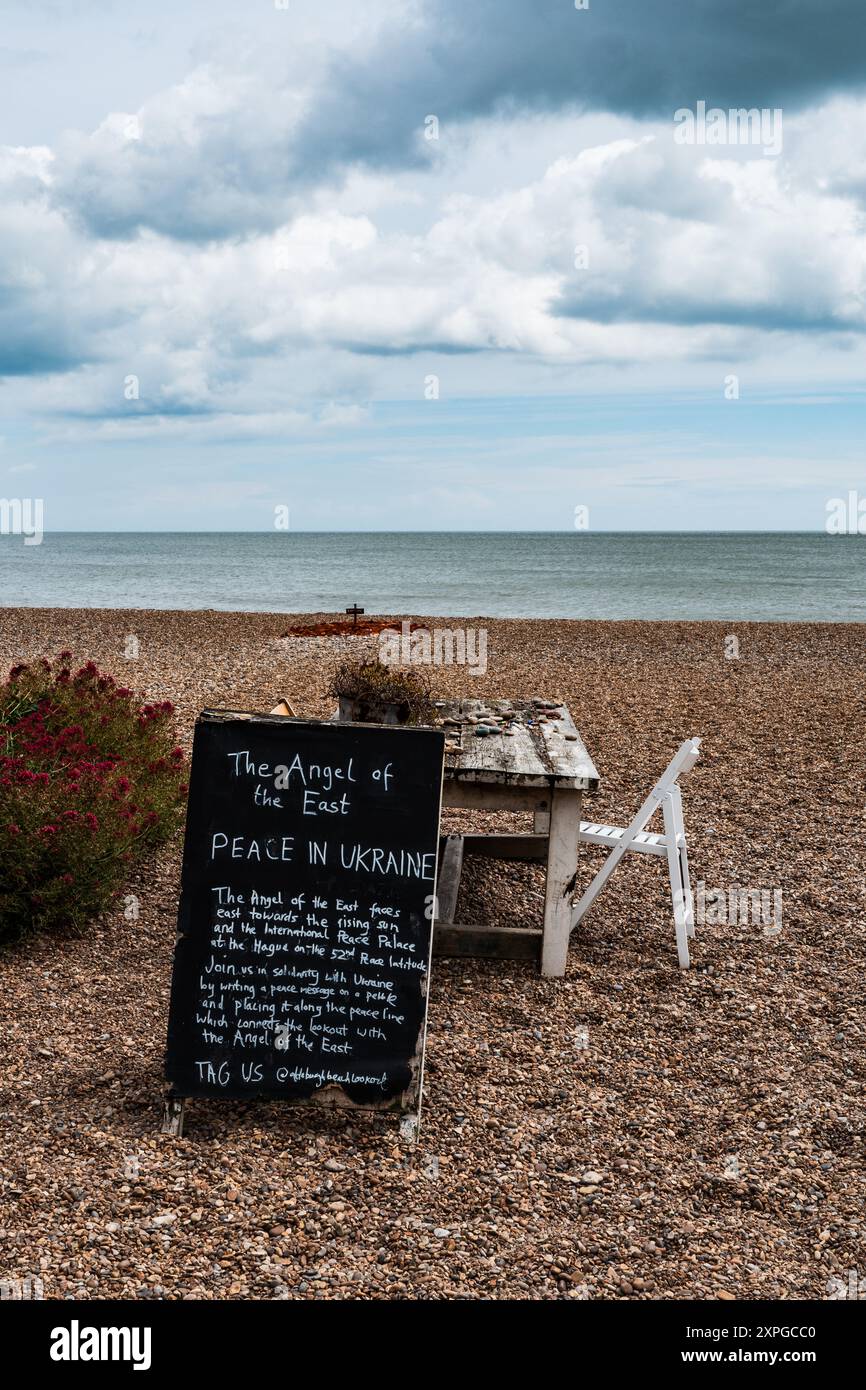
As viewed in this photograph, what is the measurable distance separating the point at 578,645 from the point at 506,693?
5.78m

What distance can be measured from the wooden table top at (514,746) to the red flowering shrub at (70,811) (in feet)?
5.52

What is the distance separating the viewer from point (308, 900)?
3953 millimetres

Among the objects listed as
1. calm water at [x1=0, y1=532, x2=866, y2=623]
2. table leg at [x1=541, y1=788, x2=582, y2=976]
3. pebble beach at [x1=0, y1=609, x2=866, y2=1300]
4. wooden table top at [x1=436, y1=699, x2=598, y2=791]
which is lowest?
pebble beach at [x1=0, y1=609, x2=866, y2=1300]

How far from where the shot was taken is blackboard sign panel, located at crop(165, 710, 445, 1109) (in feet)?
12.8

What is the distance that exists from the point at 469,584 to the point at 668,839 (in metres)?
44.6

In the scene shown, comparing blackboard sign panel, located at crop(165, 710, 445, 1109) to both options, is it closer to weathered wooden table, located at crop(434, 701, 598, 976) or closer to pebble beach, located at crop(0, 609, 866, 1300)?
pebble beach, located at crop(0, 609, 866, 1300)

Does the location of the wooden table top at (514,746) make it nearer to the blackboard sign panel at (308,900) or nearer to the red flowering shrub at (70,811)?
the blackboard sign panel at (308,900)

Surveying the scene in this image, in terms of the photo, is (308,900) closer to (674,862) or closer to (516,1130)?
(516,1130)

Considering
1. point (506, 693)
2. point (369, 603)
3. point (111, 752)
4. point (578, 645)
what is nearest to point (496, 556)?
point (369, 603)

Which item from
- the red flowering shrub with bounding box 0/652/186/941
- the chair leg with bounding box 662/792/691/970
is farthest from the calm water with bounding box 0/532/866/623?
the chair leg with bounding box 662/792/691/970

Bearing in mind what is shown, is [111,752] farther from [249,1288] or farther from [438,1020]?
[249,1288]

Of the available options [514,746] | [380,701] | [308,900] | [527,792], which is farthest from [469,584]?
[308,900]

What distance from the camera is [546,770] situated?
15.8 feet

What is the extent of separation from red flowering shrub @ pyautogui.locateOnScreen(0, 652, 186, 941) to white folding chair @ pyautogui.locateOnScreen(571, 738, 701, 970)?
229 centimetres
